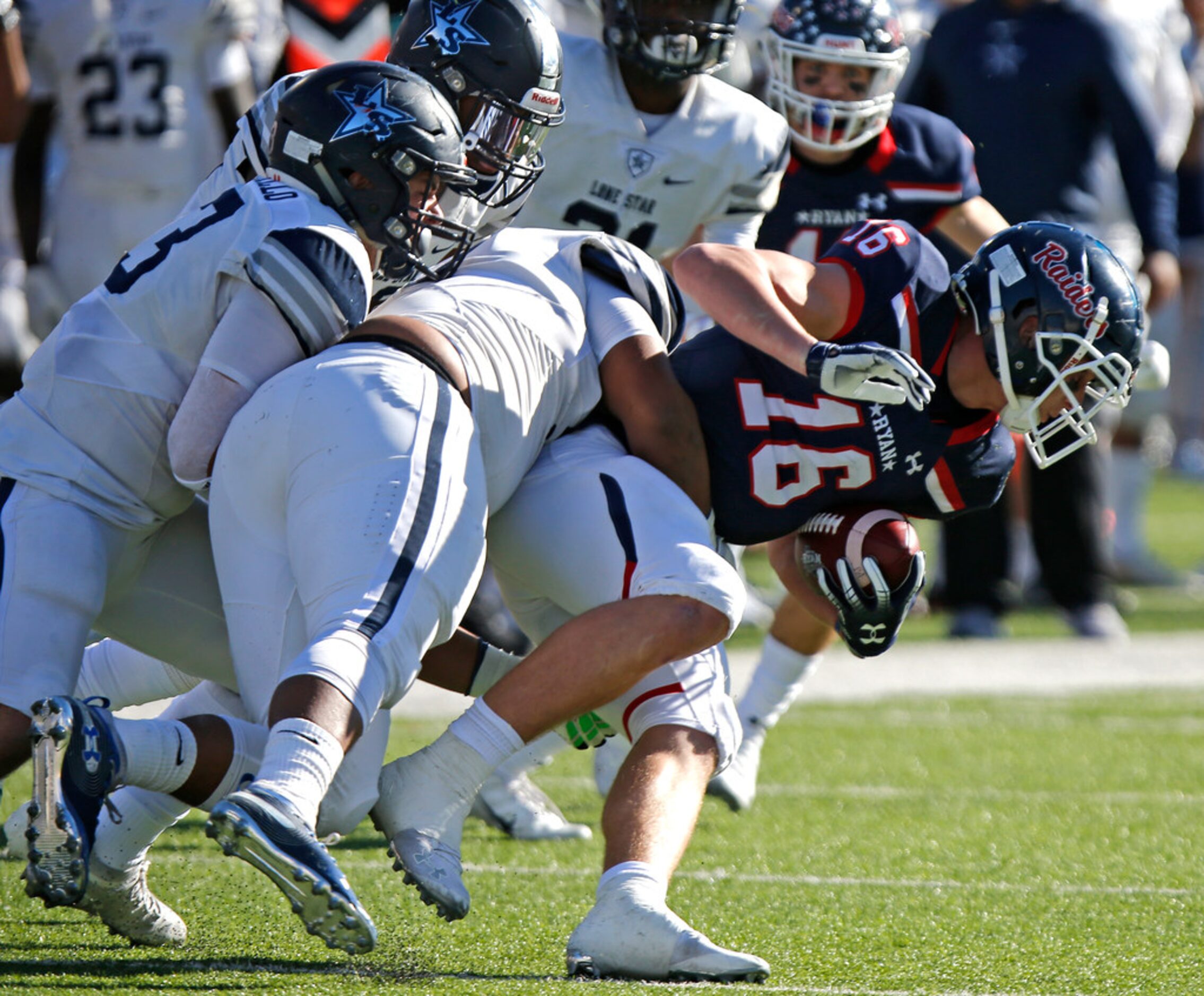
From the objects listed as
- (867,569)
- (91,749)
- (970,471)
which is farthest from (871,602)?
(91,749)

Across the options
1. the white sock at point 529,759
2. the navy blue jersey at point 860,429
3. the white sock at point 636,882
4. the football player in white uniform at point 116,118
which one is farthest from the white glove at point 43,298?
the white sock at point 636,882

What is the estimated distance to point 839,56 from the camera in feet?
16.7

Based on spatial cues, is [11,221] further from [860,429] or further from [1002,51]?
[860,429]

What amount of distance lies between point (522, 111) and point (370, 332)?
2.77 ft

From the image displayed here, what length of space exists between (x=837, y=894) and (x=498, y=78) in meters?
1.74

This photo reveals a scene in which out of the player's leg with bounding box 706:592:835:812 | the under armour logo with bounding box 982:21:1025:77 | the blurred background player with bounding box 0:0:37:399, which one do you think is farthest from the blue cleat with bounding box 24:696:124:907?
the under armour logo with bounding box 982:21:1025:77

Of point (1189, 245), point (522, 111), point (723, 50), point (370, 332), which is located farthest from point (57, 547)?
point (1189, 245)

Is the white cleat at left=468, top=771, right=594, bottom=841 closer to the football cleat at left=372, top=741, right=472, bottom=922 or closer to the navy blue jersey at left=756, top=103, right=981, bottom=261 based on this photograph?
the football cleat at left=372, top=741, right=472, bottom=922

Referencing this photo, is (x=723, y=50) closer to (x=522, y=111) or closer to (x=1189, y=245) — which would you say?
(x=522, y=111)

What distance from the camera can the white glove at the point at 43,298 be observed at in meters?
6.80

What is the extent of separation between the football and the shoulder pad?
0.47 metres

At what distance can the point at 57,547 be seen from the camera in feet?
9.98

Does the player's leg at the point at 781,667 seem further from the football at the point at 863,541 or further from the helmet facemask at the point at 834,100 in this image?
the helmet facemask at the point at 834,100

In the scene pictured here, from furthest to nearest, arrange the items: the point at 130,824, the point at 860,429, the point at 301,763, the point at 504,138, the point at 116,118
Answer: the point at 116,118 → the point at 504,138 → the point at 860,429 → the point at 130,824 → the point at 301,763
